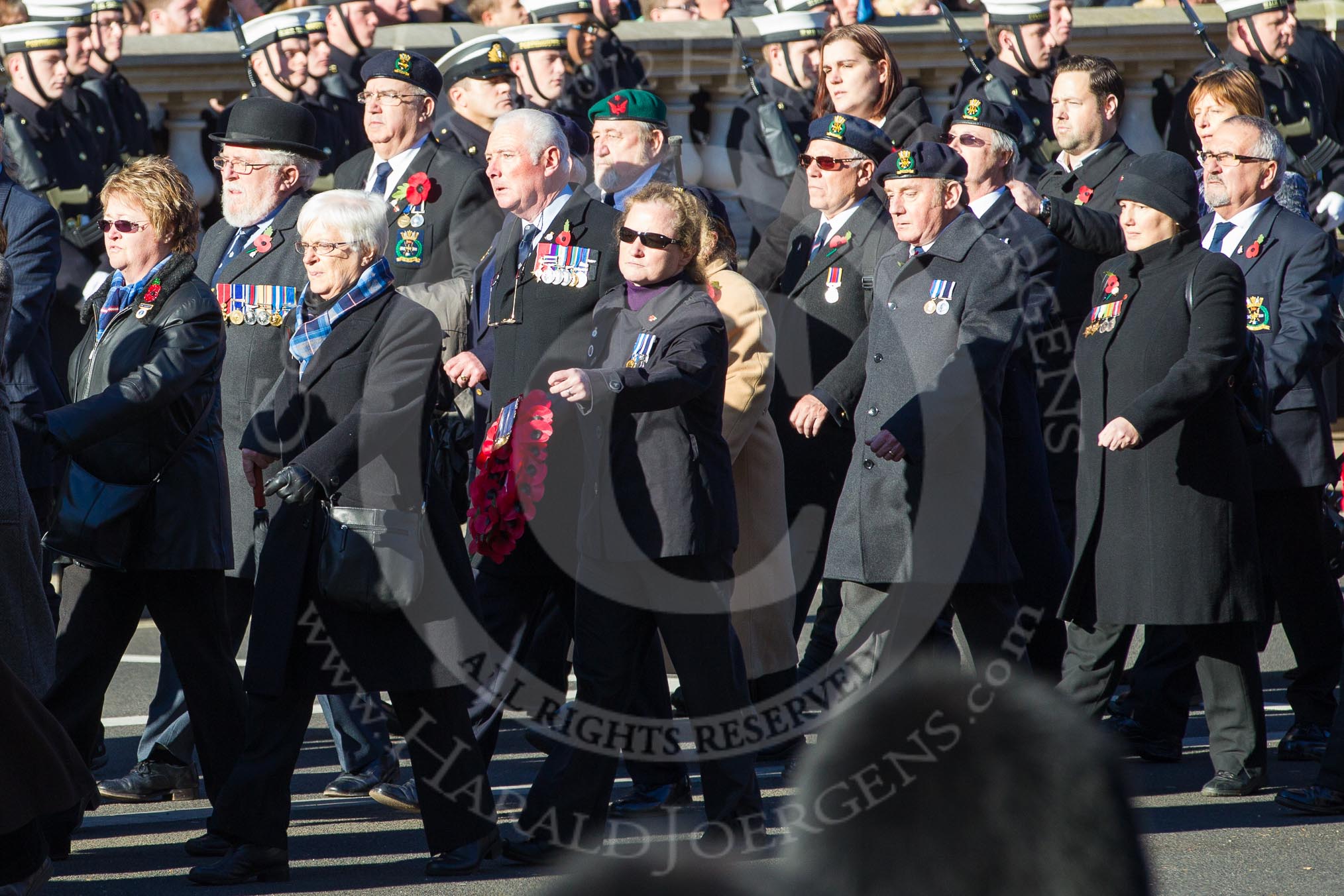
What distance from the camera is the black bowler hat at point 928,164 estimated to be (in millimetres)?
5660

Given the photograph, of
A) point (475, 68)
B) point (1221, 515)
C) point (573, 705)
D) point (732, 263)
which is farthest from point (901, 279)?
point (475, 68)

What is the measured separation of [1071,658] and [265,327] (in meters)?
2.71

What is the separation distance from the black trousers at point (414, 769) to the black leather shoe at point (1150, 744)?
7.37 feet

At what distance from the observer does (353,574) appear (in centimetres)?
447

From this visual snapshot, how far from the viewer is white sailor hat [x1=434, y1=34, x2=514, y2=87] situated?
302 inches

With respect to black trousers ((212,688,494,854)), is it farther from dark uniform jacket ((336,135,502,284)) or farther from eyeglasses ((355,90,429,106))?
eyeglasses ((355,90,429,106))

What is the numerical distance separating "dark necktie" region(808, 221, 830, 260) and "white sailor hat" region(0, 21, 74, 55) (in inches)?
156

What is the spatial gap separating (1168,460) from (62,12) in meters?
5.57

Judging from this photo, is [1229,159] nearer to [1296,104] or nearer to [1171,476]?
[1171,476]

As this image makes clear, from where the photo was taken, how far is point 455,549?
4.72 m

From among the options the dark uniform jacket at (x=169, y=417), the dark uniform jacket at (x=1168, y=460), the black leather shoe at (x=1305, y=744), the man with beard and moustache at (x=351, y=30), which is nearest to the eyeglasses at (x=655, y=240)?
the dark uniform jacket at (x=169, y=417)

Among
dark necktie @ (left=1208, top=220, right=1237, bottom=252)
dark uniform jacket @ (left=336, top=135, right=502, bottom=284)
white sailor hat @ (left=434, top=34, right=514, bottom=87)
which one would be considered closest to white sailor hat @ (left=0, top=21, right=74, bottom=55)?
white sailor hat @ (left=434, top=34, right=514, bottom=87)

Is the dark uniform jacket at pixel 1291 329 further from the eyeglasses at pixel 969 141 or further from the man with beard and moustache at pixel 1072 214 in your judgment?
the eyeglasses at pixel 969 141

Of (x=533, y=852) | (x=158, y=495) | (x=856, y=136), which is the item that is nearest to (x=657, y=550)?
(x=533, y=852)
